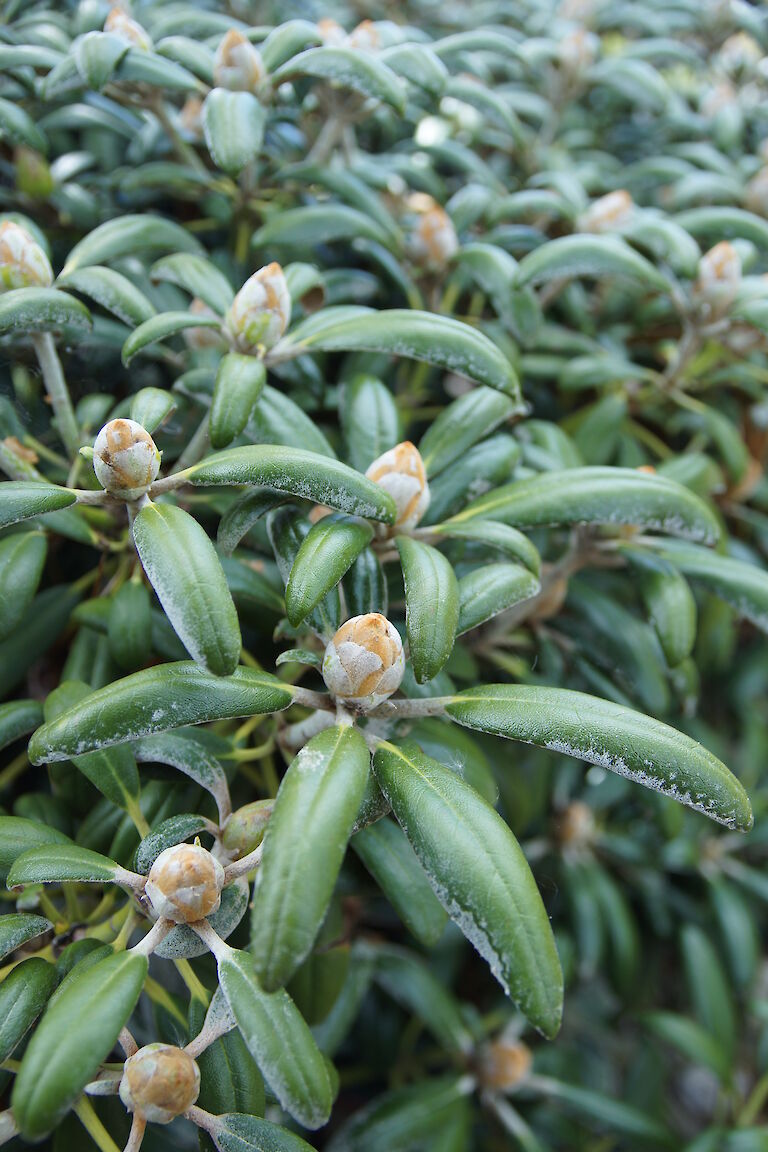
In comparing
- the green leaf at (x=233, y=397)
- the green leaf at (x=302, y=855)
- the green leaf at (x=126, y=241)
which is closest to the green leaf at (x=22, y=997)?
the green leaf at (x=302, y=855)

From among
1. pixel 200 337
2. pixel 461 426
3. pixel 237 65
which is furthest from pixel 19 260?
pixel 461 426

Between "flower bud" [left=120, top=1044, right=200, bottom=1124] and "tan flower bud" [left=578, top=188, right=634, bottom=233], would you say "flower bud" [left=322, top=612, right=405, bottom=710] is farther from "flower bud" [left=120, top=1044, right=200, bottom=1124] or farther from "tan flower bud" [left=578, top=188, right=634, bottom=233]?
"tan flower bud" [left=578, top=188, right=634, bottom=233]

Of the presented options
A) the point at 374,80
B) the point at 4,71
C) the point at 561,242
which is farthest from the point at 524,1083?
the point at 4,71

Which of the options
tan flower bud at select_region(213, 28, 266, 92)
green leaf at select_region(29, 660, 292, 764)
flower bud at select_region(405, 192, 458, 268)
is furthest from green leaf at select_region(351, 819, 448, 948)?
tan flower bud at select_region(213, 28, 266, 92)

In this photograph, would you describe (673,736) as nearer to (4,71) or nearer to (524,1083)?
(524,1083)

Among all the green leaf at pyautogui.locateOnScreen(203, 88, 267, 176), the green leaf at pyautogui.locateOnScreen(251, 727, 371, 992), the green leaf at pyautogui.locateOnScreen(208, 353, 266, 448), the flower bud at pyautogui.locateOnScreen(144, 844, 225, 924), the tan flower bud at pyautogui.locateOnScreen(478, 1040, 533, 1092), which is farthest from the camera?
the tan flower bud at pyautogui.locateOnScreen(478, 1040, 533, 1092)

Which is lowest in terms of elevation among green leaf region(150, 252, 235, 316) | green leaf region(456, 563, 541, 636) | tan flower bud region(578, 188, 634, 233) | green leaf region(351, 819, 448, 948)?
green leaf region(351, 819, 448, 948)

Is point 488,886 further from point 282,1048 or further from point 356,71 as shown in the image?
point 356,71

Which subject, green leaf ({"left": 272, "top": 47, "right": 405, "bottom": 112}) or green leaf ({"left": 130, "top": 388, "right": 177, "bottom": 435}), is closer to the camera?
green leaf ({"left": 130, "top": 388, "right": 177, "bottom": 435})
